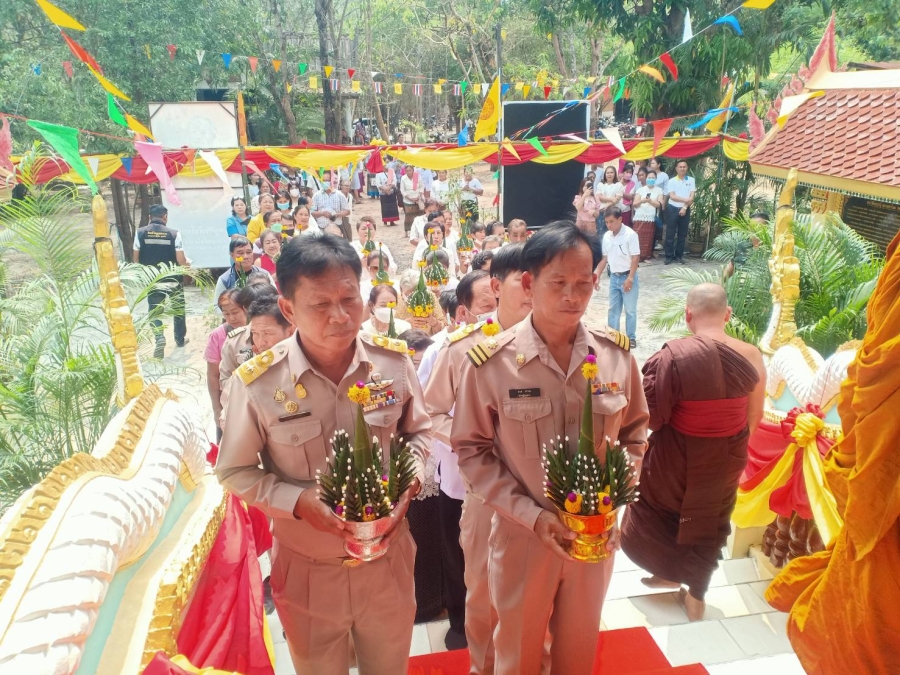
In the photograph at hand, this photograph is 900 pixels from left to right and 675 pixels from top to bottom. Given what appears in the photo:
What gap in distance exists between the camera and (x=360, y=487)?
5.84 ft

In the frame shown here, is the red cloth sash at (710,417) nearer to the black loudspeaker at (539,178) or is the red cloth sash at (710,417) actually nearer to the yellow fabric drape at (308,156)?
the yellow fabric drape at (308,156)

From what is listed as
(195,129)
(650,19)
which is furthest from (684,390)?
(650,19)

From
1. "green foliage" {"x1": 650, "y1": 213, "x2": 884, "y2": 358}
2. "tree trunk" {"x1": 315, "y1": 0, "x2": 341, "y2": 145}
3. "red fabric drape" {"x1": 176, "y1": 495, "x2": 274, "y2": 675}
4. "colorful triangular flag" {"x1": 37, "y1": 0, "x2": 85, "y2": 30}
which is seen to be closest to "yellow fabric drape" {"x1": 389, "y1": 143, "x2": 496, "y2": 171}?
"green foliage" {"x1": 650, "y1": 213, "x2": 884, "y2": 358}

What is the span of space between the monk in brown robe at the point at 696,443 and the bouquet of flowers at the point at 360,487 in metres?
1.63

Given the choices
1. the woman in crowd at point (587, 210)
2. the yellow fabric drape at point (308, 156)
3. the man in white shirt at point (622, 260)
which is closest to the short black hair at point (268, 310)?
the man in white shirt at point (622, 260)

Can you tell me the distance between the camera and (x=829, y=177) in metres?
6.52

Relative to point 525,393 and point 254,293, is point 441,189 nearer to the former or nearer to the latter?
point 254,293

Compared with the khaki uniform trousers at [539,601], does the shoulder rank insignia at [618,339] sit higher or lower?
higher

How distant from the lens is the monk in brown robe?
2994 mm

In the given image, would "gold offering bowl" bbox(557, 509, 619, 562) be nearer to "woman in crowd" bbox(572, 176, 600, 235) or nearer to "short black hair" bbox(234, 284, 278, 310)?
"short black hair" bbox(234, 284, 278, 310)

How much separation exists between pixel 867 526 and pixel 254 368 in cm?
169

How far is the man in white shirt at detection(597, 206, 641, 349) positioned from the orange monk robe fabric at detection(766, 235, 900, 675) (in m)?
5.67

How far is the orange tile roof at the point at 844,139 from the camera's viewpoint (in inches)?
240

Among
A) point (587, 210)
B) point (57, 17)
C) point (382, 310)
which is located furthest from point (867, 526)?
point (587, 210)
